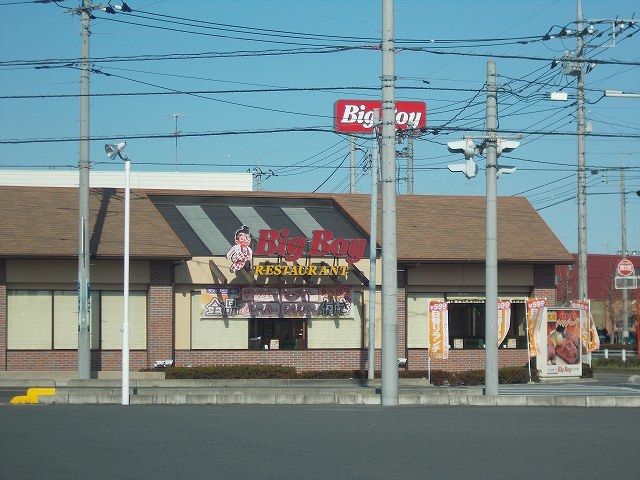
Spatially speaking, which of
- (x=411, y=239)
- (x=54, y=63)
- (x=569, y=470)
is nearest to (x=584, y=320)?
(x=411, y=239)

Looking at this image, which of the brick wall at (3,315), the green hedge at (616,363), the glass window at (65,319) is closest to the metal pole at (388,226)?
the glass window at (65,319)

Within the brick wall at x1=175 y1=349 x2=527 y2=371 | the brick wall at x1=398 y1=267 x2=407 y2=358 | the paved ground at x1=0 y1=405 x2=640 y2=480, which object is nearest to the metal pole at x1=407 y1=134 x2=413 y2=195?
the brick wall at x1=398 y1=267 x2=407 y2=358

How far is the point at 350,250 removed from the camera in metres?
36.0

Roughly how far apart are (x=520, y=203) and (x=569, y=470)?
1248 inches

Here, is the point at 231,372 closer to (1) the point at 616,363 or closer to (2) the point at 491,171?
(2) the point at 491,171

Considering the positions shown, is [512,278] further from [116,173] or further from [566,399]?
[116,173]

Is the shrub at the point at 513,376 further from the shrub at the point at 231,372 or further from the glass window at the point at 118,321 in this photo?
the glass window at the point at 118,321

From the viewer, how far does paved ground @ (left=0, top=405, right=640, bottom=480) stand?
12391 millimetres

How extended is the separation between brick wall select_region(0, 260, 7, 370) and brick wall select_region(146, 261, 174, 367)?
477 centimetres

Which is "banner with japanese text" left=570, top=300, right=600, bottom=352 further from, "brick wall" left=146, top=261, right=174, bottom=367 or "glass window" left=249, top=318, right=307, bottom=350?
"brick wall" left=146, top=261, right=174, bottom=367

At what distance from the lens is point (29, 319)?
34312 mm

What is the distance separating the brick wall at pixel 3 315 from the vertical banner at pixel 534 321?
17.6 m

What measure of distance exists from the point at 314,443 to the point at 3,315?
21665mm

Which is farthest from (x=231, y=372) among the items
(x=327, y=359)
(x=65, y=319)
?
(x=65, y=319)
